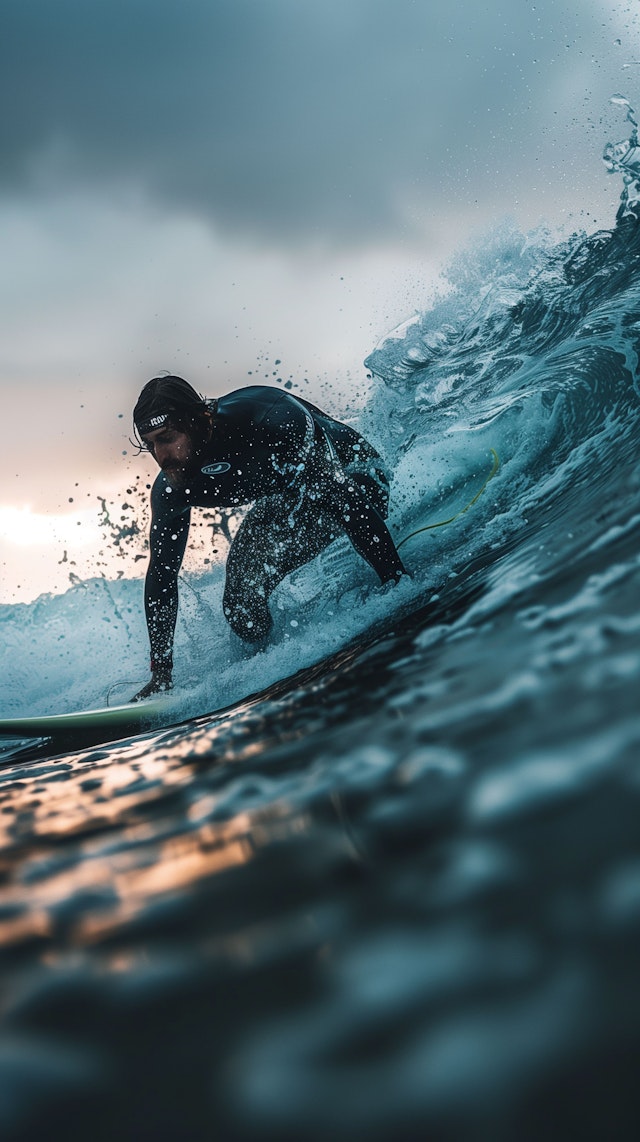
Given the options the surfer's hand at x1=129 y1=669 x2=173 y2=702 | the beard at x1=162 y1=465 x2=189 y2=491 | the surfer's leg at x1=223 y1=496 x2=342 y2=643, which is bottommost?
the surfer's hand at x1=129 y1=669 x2=173 y2=702

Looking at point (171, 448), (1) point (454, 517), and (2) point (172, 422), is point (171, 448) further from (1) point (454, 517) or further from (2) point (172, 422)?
(1) point (454, 517)

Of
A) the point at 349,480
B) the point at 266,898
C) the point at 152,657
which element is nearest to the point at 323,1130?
the point at 266,898

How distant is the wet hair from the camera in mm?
2438

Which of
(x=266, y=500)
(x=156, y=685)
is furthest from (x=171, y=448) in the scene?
Answer: (x=156, y=685)

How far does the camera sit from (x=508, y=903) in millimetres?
370

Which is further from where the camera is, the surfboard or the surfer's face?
the surfer's face

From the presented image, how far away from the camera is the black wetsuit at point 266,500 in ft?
8.37

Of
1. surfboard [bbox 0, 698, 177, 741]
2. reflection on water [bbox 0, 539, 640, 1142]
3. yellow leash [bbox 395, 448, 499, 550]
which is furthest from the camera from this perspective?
yellow leash [bbox 395, 448, 499, 550]

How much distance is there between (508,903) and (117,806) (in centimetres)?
51

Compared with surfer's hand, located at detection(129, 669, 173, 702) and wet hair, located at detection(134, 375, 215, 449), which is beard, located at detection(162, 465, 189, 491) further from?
surfer's hand, located at detection(129, 669, 173, 702)

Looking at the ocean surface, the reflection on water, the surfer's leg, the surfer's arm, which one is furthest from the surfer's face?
the reflection on water

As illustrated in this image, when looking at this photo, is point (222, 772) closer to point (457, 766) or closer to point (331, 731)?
point (331, 731)

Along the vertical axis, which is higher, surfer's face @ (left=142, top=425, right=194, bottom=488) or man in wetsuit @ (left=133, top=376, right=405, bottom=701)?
surfer's face @ (left=142, top=425, right=194, bottom=488)

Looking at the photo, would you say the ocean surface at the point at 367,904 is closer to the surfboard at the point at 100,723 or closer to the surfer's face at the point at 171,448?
the surfboard at the point at 100,723
